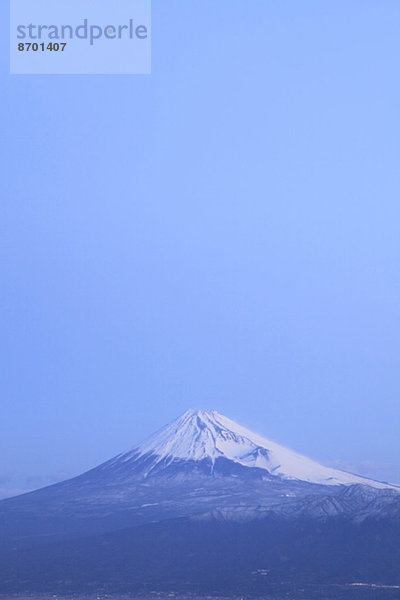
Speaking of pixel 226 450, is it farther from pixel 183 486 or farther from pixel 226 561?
pixel 226 561

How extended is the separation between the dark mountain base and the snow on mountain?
71.4 feet

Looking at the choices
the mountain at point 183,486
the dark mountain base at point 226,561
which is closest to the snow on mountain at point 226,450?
the mountain at point 183,486

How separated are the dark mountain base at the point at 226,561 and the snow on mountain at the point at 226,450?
857 inches

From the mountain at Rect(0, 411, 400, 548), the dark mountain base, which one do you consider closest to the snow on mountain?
the mountain at Rect(0, 411, 400, 548)

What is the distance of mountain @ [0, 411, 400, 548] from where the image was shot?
93.2 m

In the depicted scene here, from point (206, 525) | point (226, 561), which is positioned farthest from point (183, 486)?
point (226, 561)

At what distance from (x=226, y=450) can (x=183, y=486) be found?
912cm

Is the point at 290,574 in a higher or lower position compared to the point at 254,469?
lower

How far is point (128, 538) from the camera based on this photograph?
3285 inches

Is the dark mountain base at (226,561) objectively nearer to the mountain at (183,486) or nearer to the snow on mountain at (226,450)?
the mountain at (183,486)

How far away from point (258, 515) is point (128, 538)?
12.5m

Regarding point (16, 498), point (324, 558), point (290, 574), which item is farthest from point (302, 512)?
point (16, 498)

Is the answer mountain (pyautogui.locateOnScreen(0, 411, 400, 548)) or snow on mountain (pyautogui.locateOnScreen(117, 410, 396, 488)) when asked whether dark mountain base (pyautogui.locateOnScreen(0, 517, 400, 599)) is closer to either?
mountain (pyautogui.locateOnScreen(0, 411, 400, 548))

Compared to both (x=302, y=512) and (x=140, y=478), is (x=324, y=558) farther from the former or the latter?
(x=140, y=478)
